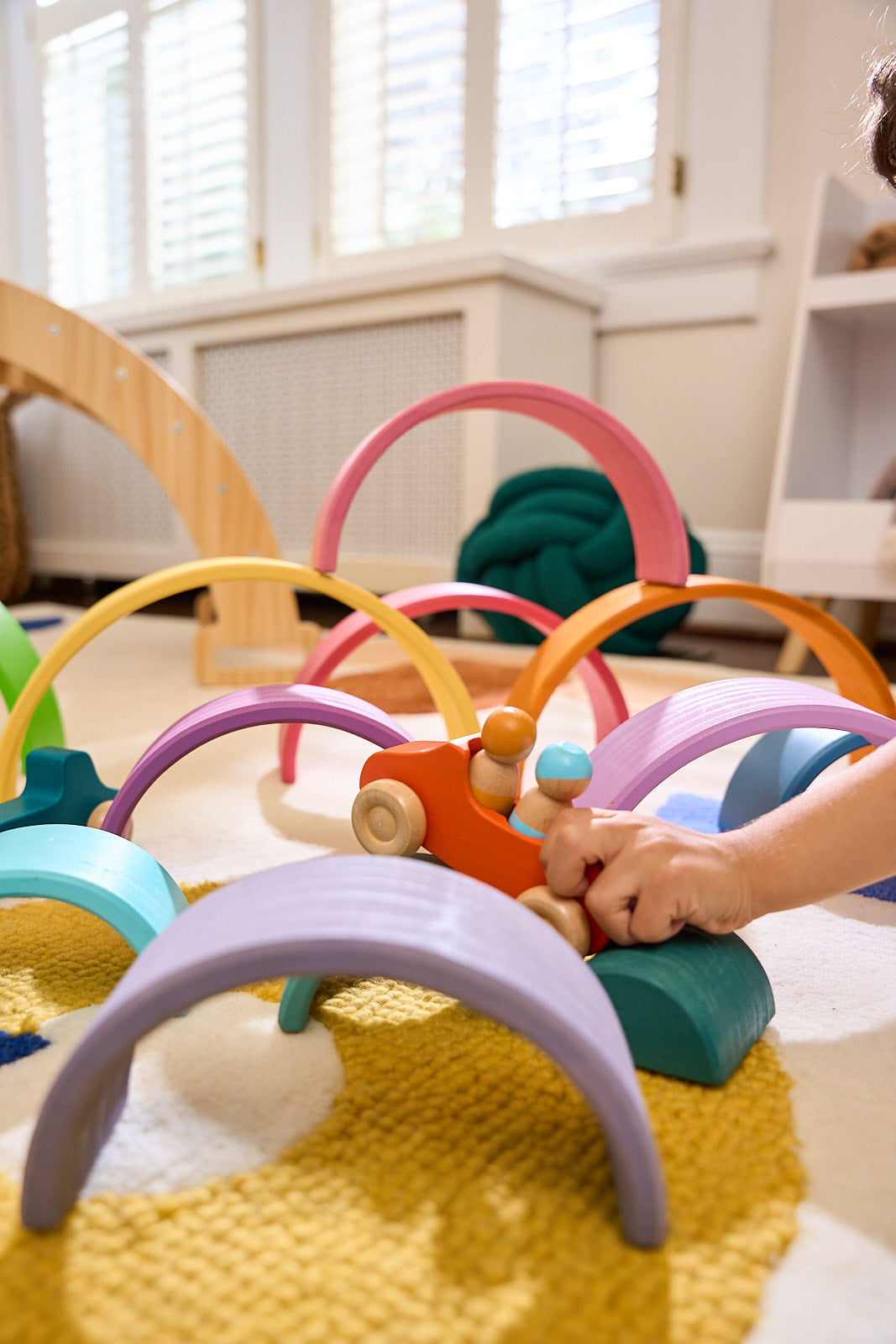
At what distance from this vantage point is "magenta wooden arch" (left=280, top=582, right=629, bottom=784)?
932mm

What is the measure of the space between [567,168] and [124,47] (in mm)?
1546

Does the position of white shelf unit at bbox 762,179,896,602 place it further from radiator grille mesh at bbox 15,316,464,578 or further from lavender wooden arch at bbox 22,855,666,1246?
lavender wooden arch at bbox 22,855,666,1246

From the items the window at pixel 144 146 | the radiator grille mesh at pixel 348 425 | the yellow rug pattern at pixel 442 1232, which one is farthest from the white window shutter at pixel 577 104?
the yellow rug pattern at pixel 442 1232

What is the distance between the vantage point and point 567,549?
1703mm

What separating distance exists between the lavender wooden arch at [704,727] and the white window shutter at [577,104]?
1.75 meters

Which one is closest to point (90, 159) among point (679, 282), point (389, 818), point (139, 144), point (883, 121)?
point (139, 144)

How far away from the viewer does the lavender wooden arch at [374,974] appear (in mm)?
318

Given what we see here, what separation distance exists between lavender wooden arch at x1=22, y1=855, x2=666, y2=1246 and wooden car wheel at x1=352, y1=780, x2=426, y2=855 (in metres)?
0.17

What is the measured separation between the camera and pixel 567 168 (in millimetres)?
2096

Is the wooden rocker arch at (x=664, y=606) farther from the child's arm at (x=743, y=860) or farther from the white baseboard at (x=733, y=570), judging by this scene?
the white baseboard at (x=733, y=570)

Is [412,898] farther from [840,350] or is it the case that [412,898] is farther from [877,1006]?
[840,350]

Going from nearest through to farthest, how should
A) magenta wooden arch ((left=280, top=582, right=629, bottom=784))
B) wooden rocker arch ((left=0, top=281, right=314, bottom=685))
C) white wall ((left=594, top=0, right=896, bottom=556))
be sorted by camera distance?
magenta wooden arch ((left=280, top=582, right=629, bottom=784)), wooden rocker arch ((left=0, top=281, right=314, bottom=685)), white wall ((left=594, top=0, right=896, bottom=556))

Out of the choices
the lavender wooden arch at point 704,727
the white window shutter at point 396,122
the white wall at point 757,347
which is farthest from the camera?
the white window shutter at point 396,122

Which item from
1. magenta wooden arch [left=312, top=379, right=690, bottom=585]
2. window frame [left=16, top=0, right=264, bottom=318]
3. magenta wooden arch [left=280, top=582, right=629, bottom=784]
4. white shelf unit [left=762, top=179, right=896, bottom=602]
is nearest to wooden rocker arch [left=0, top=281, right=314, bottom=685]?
magenta wooden arch [left=280, top=582, right=629, bottom=784]
